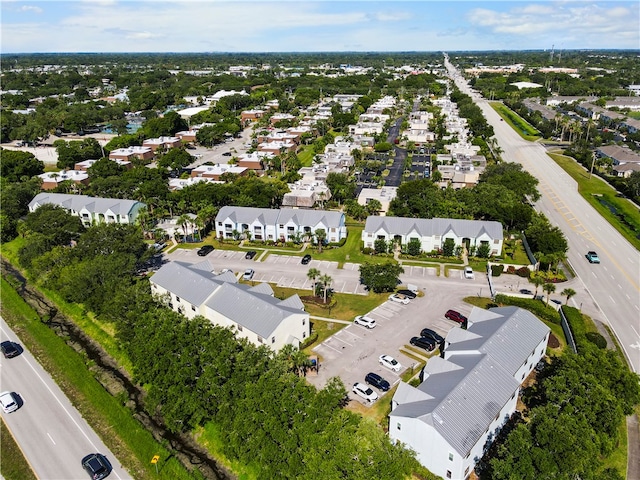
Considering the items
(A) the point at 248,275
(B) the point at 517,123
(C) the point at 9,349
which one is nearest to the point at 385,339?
(A) the point at 248,275

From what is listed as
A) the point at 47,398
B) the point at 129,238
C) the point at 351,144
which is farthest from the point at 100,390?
the point at 351,144

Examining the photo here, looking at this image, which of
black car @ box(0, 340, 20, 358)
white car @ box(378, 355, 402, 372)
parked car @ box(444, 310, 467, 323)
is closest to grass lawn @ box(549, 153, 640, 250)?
parked car @ box(444, 310, 467, 323)

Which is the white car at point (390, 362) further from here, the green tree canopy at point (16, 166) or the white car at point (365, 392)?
the green tree canopy at point (16, 166)

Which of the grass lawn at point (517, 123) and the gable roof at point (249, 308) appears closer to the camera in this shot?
the gable roof at point (249, 308)

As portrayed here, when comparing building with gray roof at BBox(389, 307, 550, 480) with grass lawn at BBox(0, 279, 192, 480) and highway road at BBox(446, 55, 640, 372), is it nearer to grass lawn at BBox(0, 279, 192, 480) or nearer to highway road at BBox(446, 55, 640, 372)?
highway road at BBox(446, 55, 640, 372)

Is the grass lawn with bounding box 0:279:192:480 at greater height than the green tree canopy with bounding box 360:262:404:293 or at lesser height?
lesser

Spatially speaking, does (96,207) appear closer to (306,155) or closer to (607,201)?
(306,155)

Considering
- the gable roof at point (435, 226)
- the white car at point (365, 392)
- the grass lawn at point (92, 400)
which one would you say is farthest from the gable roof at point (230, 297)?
the gable roof at point (435, 226)
